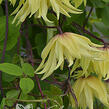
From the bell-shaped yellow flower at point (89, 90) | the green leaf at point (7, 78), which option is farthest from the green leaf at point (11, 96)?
the bell-shaped yellow flower at point (89, 90)

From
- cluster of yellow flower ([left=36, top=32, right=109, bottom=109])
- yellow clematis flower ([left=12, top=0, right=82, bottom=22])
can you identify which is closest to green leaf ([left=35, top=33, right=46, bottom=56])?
cluster of yellow flower ([left=36, top=32, right=109, bottom=109])

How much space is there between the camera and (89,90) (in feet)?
2.40

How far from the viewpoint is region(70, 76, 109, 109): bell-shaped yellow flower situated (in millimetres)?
731

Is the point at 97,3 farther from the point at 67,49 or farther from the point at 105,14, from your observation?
the point at 67,49

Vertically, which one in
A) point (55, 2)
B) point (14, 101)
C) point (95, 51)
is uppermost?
point (55, 2)

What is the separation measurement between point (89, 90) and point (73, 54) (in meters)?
0.15

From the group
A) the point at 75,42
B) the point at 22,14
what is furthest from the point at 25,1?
the point at 75,42

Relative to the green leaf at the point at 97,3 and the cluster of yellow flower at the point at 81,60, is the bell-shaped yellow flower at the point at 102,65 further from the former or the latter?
the green leaf at the point at 97,3

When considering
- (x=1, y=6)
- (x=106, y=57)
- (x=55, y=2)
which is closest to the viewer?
(x=55, y=2)

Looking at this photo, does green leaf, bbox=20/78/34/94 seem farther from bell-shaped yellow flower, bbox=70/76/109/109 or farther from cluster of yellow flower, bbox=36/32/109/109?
bell-shaped yellow flower, bbox=70/76/109/109

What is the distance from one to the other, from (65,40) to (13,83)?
8.9 inches

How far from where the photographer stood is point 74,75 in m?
0.74

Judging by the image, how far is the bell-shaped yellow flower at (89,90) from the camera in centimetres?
73

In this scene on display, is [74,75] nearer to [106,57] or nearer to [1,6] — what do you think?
[106,57]
